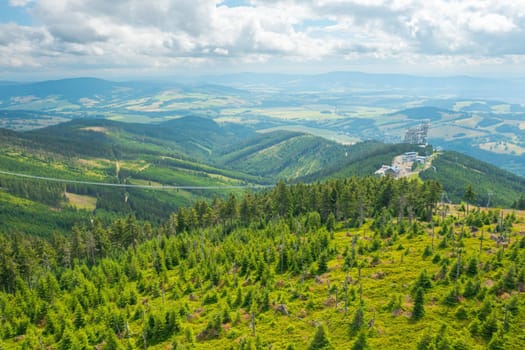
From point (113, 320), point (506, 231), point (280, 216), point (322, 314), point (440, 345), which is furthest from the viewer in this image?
point (280, 216)

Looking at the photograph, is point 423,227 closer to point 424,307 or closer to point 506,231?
point 506,231

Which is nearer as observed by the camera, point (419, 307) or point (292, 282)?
point (419, 307)

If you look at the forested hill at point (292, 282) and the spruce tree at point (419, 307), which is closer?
the forested hill at point (292, 282)

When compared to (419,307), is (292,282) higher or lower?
lower

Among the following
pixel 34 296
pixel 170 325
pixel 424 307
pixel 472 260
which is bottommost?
pixel 34 296

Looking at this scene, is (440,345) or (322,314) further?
(322,314)

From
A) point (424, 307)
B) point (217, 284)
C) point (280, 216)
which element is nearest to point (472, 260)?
point (424, 307)

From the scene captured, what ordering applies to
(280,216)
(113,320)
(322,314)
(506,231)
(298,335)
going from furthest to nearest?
(280,216)
(506,231)
(113,320)
(322,314)
(298,335)

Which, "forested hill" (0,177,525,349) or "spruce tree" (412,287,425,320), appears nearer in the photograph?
"forested hill" (0,177,525,349)
